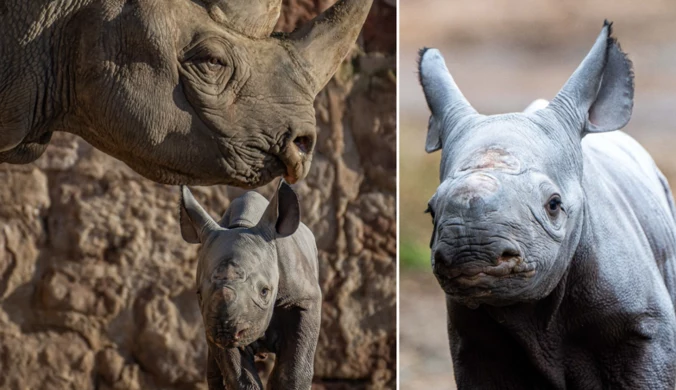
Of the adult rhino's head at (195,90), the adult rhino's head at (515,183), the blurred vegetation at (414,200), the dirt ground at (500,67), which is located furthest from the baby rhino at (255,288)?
the dirt ground at (500,67)

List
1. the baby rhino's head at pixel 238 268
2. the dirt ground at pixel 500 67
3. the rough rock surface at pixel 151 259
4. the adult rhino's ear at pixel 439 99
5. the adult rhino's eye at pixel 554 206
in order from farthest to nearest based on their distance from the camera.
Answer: the dirt ground at pixel 500 67, the rough rock surface at pixel 151 259, the adult rhino's ear at pixel 439 99, the baby rhino's head at pixel 238 268, the adult rhino's eye at pixel 554 206

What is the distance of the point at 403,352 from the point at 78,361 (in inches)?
64.9

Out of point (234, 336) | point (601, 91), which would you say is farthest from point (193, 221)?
point (601, 91)

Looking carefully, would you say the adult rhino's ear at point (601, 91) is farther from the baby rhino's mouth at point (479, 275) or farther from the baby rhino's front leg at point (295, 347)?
the baby rhino's front leg at point (295, 347)

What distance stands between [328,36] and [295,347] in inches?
41.7

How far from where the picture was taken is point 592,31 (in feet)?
20.1

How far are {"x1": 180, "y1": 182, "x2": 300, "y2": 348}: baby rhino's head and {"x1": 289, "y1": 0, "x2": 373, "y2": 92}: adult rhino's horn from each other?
0.53 meters

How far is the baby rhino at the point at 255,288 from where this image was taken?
3.17 m

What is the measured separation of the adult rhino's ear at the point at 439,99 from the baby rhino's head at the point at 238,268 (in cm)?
46

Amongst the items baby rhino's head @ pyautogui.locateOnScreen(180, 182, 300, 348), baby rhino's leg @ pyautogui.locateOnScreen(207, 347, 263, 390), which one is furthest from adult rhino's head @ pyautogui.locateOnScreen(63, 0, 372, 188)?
baby rhino's leg @ pyautogui.locateOnScreen(207, 347, 263, 390)

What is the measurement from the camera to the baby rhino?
317cm

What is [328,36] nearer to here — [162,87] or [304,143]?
[304,143]

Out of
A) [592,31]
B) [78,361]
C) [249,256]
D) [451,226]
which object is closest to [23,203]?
[78,361]

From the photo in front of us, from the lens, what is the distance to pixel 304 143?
9.44ft
